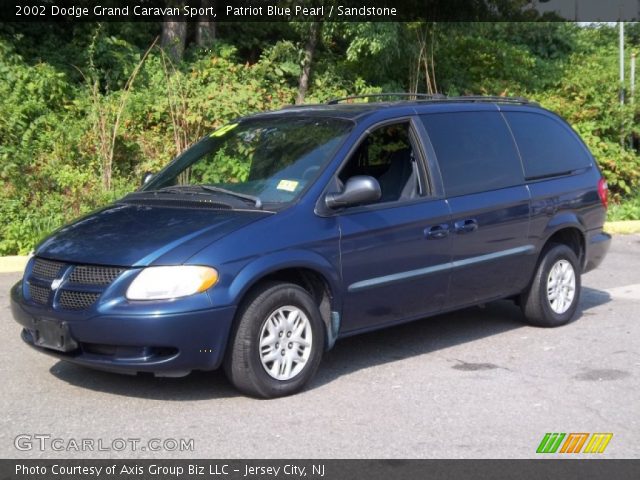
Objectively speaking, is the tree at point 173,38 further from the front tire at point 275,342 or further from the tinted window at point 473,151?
the front tire at point 275,342

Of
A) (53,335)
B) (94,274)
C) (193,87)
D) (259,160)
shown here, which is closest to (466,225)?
(259,160)

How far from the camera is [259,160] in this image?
21.7 feet

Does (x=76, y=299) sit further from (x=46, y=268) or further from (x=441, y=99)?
(x=441, y=99)

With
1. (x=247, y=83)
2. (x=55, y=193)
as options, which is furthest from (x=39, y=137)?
(x=247, y=83)

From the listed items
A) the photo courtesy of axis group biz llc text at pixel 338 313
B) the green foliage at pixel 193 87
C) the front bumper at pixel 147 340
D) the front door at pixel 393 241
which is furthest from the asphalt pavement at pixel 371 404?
the green foliage at pixel 193 87

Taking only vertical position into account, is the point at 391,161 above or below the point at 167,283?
above

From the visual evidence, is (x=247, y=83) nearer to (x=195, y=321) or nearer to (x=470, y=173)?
(x=470, y=173)

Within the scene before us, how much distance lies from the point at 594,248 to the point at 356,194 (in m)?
3.06

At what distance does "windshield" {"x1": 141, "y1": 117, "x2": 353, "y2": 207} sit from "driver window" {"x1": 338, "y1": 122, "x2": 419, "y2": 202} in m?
0.29

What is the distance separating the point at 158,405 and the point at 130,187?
22.9ft

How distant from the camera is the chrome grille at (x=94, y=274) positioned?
18.1 ft

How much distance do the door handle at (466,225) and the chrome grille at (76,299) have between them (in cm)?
267

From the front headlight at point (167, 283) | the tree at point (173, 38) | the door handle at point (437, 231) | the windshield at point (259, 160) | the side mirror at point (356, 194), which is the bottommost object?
the front headlight at point (167, 283)

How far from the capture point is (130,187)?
12.3 m
